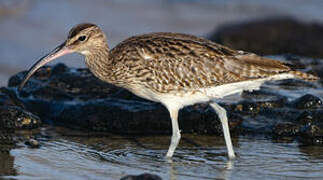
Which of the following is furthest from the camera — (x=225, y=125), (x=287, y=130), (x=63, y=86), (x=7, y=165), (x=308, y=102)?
(x=63, y=86)

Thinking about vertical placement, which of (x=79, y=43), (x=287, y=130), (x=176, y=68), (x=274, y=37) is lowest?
(x=287, y=130)

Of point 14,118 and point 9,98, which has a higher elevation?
point 9,98

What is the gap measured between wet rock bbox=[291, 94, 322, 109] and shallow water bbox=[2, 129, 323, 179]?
989 millimetres

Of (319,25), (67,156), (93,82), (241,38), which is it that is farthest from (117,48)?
(319,25)

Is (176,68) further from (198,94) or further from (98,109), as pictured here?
(98,109)

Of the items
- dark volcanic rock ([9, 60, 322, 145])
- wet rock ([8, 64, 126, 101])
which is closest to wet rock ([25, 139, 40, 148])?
dark volcanic rock ([9, 60, 322, 145])

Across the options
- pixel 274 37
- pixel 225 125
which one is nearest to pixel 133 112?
pixel 225 125

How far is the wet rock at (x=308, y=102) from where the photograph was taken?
37.7ft

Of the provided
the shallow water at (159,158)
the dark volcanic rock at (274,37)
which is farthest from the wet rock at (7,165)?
the dark volcanic rock at (274,37)

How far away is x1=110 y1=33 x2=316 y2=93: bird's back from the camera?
10.1 m

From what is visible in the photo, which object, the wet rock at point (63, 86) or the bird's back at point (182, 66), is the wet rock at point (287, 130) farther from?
the wet rock at point (63, 86)

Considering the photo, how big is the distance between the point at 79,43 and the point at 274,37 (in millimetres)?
7851

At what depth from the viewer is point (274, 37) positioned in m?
17.1

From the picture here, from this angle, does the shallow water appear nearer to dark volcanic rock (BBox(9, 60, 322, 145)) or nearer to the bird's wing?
dark volcanic rock (BBox(9, 60, 322, 145))
